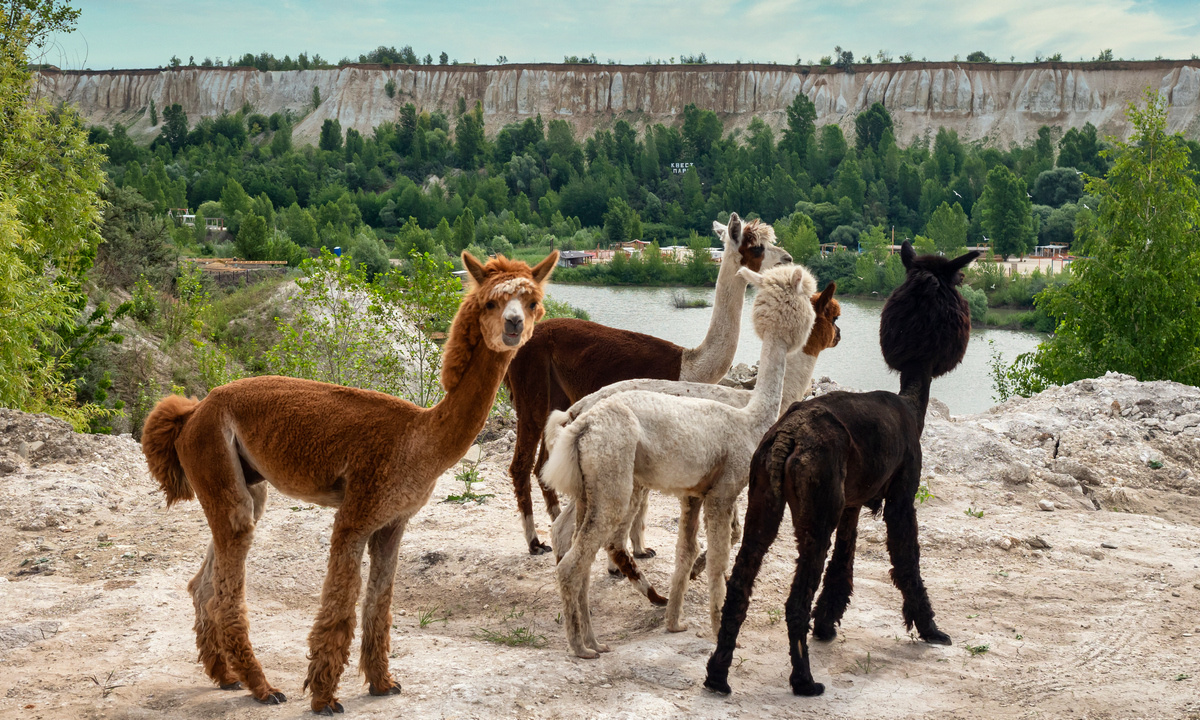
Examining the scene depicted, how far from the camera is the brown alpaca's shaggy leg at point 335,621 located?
15.5ft

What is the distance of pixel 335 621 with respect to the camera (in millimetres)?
4770

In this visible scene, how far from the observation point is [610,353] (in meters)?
7.47

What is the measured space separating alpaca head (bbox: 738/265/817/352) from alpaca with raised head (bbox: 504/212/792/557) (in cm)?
143

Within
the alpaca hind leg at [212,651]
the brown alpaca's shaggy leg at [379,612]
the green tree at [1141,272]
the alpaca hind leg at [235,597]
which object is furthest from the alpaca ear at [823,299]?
the green tree at [1141,272]

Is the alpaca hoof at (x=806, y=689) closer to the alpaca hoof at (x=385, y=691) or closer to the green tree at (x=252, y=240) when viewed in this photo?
the alpaca hoof at (x=385, y=691)

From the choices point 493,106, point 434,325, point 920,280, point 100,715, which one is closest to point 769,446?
point 920,280

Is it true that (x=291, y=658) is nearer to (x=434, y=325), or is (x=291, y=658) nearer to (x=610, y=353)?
(x=610, y=353)

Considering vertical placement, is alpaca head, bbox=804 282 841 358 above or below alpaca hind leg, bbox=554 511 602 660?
above

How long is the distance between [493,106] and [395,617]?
134m

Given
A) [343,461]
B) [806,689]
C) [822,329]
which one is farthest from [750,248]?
[343,461]

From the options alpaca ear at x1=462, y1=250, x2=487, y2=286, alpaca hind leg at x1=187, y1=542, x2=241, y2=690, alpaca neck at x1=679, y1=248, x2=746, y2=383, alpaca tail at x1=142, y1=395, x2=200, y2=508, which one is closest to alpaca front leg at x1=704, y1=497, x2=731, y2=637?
alpaca neck at x1=679, y1=248, x2=746, y2=383

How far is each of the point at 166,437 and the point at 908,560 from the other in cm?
469

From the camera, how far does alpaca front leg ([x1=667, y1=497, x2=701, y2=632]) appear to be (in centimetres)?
580

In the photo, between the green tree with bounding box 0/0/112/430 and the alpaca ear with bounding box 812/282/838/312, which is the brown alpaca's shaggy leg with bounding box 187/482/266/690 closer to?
the alpaca ear with bounding box 812/282/838/312
